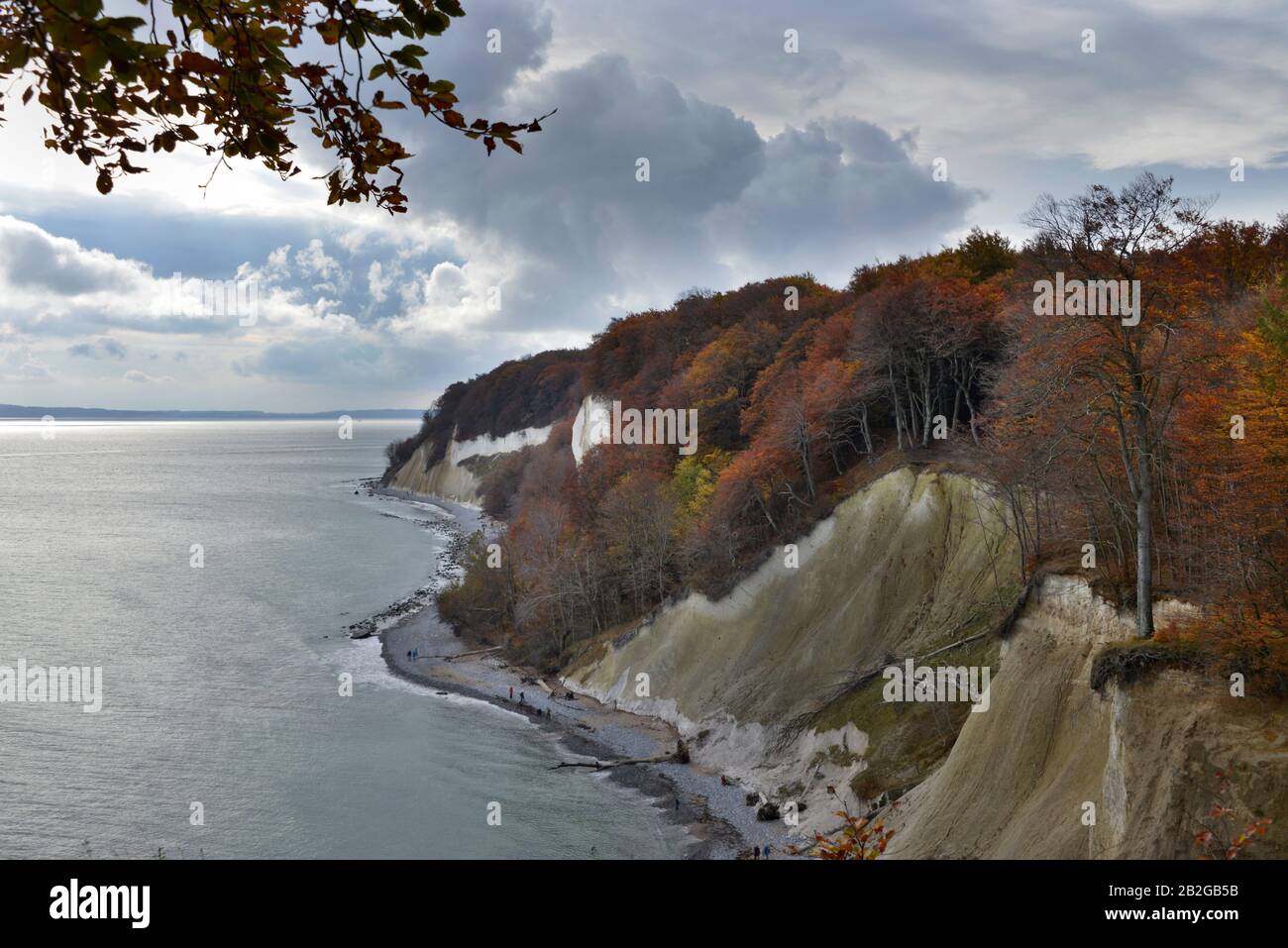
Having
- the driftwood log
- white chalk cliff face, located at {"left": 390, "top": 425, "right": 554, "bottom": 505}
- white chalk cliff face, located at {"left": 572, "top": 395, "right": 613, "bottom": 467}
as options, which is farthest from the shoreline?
white chalk cliff face, located at {"left": 390, "top": 425, "right": 554, "bottom": 505}

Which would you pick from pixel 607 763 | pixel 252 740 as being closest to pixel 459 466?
pixel 252 740

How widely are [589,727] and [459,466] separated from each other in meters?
92.2

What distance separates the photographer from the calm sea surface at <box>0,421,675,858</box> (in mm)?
28047

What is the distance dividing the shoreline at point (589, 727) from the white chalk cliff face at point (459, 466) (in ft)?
157

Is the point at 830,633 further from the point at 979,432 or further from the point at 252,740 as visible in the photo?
the point at 252,740

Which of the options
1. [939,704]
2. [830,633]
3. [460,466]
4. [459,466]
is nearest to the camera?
[939,704]

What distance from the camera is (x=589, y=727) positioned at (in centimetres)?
3853

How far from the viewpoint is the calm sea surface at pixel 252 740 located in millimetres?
28047

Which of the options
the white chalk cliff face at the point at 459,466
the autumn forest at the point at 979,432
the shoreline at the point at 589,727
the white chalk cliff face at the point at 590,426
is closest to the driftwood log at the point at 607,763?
the shoreline at the point at 589,727

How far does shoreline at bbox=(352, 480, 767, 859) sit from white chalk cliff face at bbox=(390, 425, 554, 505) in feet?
157

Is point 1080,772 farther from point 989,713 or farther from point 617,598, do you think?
point 617,598

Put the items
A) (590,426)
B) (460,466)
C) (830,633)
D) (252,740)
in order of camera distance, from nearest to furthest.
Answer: (830,633) < (252,740) < (590,426) < (460,466)

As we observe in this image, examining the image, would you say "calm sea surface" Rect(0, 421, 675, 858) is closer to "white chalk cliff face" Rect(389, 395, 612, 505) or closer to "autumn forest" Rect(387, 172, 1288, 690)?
"autumn forest" Rect(387, 172, 1288, 690)
